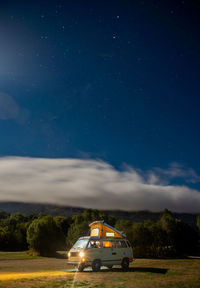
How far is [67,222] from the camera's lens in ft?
257

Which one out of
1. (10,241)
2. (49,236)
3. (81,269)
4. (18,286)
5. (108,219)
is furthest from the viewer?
(108,219)

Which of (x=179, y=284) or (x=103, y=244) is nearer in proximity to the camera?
(x=179, y=284)

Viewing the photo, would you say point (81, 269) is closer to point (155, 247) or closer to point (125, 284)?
point (125, 284)

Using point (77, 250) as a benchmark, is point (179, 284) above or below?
below

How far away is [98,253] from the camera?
18.3m

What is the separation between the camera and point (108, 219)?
70625 millimetres

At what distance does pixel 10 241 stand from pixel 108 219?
22592 mm

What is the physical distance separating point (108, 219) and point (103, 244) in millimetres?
52980

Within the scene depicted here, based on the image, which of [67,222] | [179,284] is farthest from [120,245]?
[67,222]

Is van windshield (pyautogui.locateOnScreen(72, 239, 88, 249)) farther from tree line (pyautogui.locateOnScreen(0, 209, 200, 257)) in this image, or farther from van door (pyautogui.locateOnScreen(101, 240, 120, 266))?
tree line (pyautogui.locateOnScreen(0, 209, 200, 257))

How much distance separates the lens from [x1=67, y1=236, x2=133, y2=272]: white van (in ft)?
58.4

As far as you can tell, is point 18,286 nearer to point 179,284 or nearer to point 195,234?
point 179,284

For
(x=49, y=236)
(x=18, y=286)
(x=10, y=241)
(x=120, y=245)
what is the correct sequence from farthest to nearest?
(x=10, y=241) < (x=49, y=236) < (x=120, y=245) < (x=18, y=286)

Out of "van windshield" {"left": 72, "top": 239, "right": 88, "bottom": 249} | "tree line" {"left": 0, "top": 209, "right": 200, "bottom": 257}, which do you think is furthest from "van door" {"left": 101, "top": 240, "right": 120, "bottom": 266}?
"tree line" {"left": 0, "top": 209, "right": 200, "bottom": 257}
